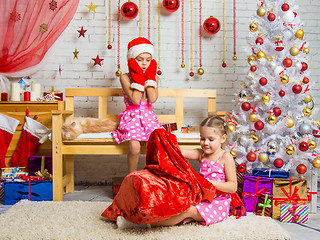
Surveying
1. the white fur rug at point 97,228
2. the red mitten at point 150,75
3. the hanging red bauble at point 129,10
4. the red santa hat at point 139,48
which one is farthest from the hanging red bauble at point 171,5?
the white fur rug at point 97,228

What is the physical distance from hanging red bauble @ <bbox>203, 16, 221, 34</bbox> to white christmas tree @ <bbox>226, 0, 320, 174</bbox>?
0.66m

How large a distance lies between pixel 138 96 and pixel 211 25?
114 centimetres

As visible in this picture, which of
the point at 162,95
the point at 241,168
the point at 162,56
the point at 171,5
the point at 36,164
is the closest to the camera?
the point at 241,168

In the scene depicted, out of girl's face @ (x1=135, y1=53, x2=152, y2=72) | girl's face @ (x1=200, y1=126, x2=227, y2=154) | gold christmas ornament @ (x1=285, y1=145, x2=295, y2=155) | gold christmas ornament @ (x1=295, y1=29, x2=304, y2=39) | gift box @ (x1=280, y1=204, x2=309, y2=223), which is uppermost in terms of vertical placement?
gold christmas ornament @ (x1=295, y1=29, x2=304, y2=39)

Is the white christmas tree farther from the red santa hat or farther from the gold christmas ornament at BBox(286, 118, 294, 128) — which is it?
the red santa hat

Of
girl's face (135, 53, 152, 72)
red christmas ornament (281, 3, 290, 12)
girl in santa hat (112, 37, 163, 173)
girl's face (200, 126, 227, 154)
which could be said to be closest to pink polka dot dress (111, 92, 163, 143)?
girl in santa hat (112, 37, 163, 173)

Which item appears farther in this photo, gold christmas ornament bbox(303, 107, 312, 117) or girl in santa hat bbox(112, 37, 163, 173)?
girl in santa hat bbox(112, 37, 163, 173)

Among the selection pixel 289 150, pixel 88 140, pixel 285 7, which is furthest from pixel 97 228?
pixel 285 7

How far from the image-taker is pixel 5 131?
9.40ft

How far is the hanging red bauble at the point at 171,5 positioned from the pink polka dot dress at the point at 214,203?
1.79 m

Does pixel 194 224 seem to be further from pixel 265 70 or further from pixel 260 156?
pixel 265 70

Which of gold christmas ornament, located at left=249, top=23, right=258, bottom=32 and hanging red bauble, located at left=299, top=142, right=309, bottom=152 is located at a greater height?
gold christmas ornament, located at left=249, top=23, right=258, bottom=32

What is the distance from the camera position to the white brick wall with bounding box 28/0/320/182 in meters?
3.39

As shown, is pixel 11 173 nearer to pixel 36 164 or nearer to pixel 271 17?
pixel 36 164
